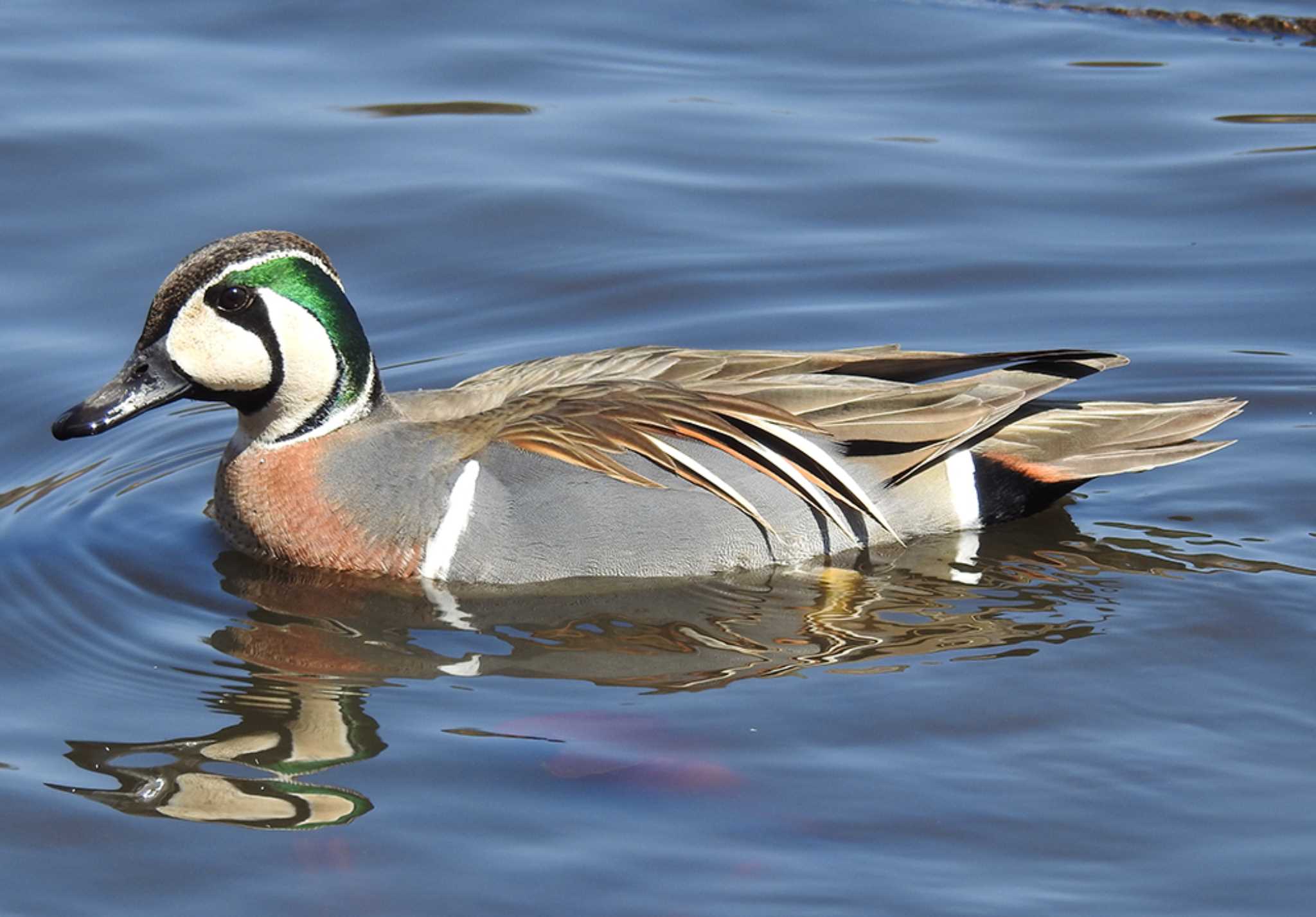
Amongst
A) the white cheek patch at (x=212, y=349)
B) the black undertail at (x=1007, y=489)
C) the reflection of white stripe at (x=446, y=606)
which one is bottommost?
the reflection of white stripe at (x=446, y=606)

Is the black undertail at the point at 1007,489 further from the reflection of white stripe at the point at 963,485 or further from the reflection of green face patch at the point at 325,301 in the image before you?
the reflection of green face patch at the point at 325,301

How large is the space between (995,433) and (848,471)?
0.65 m

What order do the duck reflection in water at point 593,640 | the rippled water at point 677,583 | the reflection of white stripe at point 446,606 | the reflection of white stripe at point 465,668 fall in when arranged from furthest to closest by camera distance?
1. the reflection of white stripe at point 446,606
2. the reflection of white stripe at point 465,668
3. the duck reflection in water at point 593,640
4. the rippled water at point 677,583

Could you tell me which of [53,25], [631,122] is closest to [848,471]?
[631,122]

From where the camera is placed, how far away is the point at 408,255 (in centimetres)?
1011

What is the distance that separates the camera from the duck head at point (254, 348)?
7.00 meters

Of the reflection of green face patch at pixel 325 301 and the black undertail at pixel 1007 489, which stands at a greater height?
the reflection of green face patch at pixel 325 301

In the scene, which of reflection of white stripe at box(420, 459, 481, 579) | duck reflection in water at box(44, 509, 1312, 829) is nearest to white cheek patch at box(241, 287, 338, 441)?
duck reflection in water at box(44, 509, 1312, 829)

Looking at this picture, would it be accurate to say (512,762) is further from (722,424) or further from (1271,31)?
(1271,31)

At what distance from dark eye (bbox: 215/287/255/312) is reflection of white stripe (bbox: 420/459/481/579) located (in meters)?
0.94

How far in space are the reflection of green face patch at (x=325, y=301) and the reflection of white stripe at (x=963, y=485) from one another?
6.93ft

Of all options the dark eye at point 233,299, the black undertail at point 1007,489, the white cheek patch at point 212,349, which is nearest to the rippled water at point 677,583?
the black undertail at point 1007,489

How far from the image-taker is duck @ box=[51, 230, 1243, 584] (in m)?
6.97

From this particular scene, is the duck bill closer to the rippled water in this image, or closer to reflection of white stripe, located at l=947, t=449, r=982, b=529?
the rippled water
